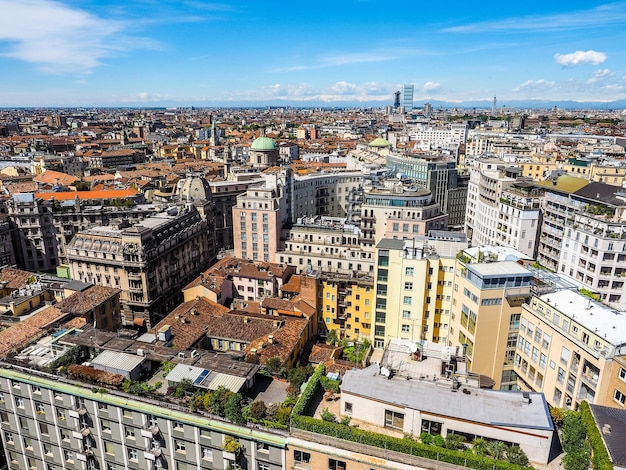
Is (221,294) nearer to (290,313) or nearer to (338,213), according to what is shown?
(290,313)

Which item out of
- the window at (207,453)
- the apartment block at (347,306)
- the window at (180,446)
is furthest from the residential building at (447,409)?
the apartment block at (347,306)

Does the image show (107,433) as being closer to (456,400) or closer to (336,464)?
(336,464)

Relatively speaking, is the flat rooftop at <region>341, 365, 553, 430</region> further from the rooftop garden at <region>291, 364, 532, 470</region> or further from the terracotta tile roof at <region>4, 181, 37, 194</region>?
the terracotta tile roof at <region>4, 181, 37, 194</region>

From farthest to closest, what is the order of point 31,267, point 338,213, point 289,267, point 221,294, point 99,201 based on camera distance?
point 338,213 < point 99,201 < point 31,267 < point 289,267 < point 221,294

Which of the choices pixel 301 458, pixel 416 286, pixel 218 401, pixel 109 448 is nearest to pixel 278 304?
pixel 416 286

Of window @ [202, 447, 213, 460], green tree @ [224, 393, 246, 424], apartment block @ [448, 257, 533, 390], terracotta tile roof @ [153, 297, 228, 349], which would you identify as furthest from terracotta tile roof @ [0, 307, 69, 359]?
apartment block @ [448, 257, 533, 390]

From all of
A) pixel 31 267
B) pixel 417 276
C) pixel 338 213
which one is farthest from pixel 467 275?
pixel 31 267

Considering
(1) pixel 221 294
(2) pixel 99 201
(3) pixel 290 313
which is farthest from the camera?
(2) pixel 99 201
